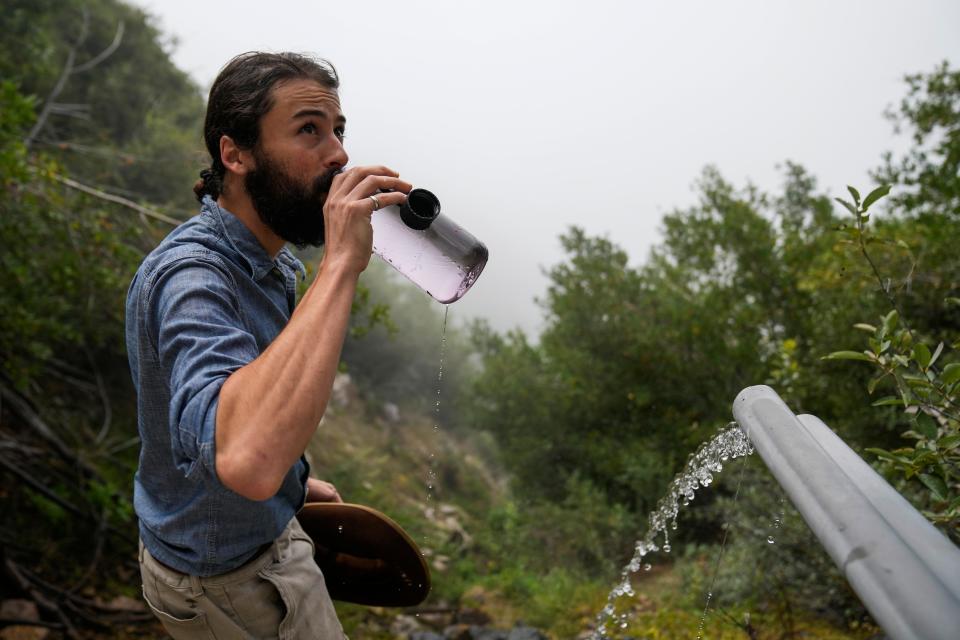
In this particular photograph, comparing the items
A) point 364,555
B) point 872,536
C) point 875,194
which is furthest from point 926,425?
point 364,555

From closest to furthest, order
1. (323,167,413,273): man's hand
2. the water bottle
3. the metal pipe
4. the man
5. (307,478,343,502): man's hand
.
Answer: the metal pipe < the man < (323,167,413,273): man's hand < the water bottle < (307,478,343,502): man's hand

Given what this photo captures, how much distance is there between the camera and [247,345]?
1.23 meters

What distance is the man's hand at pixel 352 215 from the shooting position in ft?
4.18

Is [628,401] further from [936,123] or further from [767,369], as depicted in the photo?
[936,123]

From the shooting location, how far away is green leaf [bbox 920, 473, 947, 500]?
164cm

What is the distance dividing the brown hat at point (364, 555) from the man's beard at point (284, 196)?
866 millimetres

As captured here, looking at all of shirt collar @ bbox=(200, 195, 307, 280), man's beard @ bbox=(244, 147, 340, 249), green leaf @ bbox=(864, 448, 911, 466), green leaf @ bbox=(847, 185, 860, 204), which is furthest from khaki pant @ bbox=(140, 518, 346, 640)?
green leaf @ bbox=(847, 185, 860, 204)

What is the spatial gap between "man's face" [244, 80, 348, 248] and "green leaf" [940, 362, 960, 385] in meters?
1.57

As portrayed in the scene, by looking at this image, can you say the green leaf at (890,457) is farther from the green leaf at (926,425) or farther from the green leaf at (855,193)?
the green leaf at (855,193)

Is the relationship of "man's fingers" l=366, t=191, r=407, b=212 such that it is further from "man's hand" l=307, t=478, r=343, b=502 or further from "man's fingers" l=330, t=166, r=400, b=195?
"man's hand" l=307, t=478, r=343, b=502

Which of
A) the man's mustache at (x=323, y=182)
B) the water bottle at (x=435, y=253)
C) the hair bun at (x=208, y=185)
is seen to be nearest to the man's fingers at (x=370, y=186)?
the man's mustache at (x=323, y=182)

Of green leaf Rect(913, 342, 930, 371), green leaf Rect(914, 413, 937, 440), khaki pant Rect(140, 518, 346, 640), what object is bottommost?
khaki pant Rect(140, 518, 346, 640)

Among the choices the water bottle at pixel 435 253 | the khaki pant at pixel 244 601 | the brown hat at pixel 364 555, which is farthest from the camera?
the brown hat at pixel 364 555

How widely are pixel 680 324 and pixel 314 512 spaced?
6.89 metres
